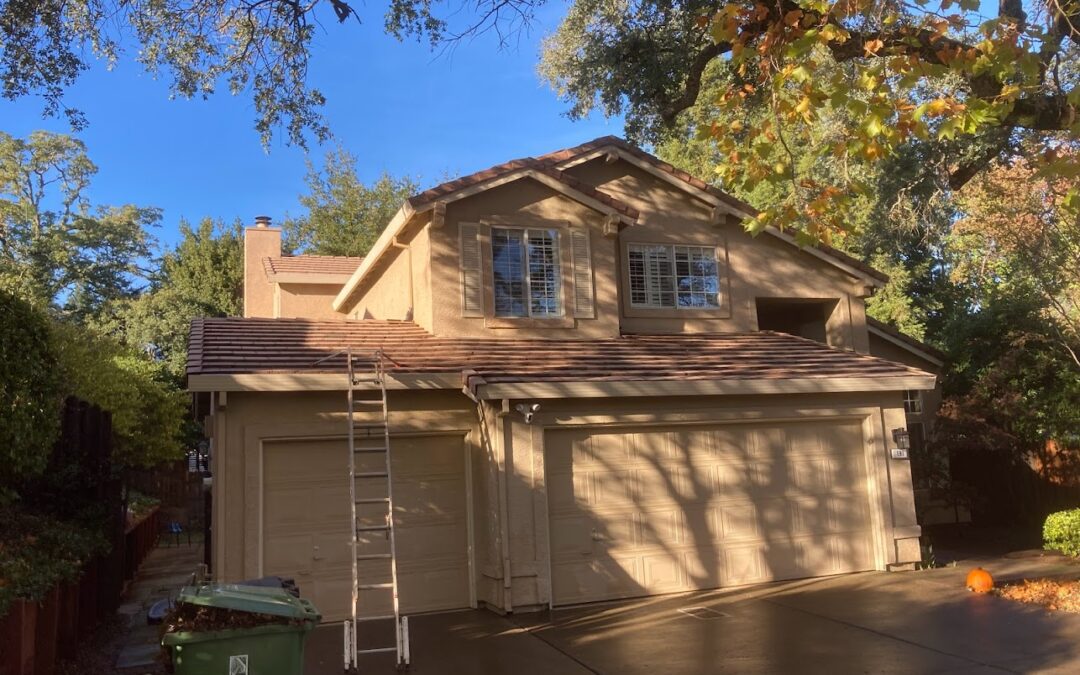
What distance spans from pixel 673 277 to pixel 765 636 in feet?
22.1

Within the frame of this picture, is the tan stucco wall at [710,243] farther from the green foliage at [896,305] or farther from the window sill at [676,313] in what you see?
the green foliage at [896,305]

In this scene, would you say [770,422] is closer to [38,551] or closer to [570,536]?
[570,536]

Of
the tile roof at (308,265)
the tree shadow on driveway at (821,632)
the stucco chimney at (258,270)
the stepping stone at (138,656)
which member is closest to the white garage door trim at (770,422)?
the tree shadow on driveway at (821,632)

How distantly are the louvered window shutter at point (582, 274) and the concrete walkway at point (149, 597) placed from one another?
7.04m

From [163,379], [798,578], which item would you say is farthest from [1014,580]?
[163,379]

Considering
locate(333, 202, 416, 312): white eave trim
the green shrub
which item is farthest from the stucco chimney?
the green shrub

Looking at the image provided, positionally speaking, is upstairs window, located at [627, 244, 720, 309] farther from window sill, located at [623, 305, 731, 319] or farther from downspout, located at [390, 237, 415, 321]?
downspout, located at [390, 237, 415, 321]

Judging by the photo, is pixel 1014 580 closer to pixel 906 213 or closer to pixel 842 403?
pixel 842 403

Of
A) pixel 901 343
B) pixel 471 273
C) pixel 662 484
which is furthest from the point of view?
pixel 901 343

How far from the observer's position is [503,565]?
10383 millimetres

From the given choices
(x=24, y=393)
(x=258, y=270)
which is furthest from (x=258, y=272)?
(x=24, y=393)

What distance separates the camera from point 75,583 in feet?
25.3

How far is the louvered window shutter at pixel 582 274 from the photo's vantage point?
1295cm

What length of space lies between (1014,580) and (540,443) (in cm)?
656
